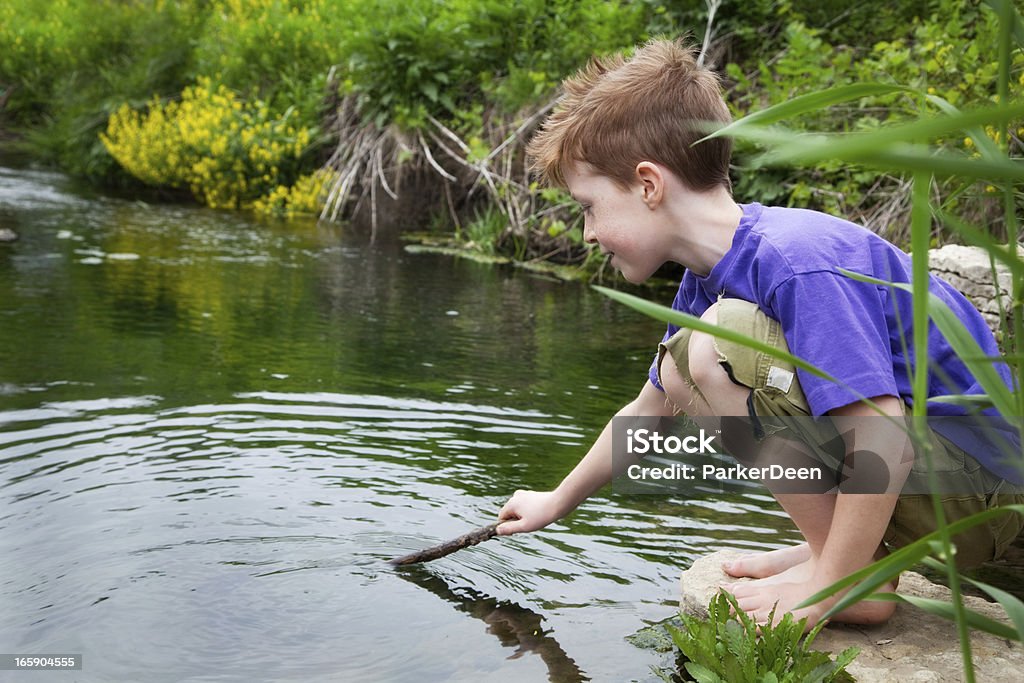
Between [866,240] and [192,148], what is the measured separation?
399 inches

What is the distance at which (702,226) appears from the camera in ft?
6.83

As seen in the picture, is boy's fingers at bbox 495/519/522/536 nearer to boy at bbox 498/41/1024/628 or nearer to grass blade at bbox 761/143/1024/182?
boy at bbox 498/41/1024/628

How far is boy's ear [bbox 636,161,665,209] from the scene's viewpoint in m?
2.07

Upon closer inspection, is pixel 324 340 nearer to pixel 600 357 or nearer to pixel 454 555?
pixel 600 357

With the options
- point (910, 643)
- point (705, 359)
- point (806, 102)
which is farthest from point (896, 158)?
point (910, 643)

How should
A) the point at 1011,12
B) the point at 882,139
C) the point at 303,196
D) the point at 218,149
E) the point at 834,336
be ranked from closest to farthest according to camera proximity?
the point at 882,139 < the point at 1011,12 < the point at 834,336 < the point at 303,196 < the point at 218,149

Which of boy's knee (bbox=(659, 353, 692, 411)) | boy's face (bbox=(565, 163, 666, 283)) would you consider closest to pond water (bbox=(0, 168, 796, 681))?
boy's knee (bbox=(659, 353, 692, 411))

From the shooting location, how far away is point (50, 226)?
852 cm

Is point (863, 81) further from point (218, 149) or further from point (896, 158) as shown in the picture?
point (218, 149)

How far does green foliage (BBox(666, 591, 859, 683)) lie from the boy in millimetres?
131

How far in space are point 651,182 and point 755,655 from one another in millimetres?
927

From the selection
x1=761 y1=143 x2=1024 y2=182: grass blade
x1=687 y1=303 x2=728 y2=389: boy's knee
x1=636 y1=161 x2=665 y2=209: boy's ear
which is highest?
x1=636 y1=161 x2=665 y2=209: boy's ear

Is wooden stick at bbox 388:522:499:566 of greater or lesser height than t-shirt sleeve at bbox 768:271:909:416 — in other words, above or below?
below

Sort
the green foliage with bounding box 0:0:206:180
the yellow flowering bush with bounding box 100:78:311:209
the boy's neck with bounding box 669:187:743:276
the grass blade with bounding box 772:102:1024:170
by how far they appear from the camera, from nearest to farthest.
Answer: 1. the grass blade with bounding box 772:102:1024:170
2. the boy's neck with bounding box 669:187:743:276
3. the yellow flowering bush with bounding box 100:78:311:209
4. the green foliage with bounding box 0:0:206:180
